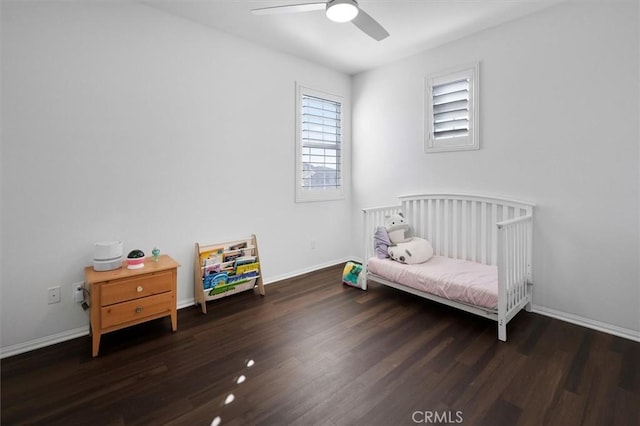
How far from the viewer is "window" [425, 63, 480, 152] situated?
115 inches

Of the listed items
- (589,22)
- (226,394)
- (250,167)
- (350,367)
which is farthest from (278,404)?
(589,22)

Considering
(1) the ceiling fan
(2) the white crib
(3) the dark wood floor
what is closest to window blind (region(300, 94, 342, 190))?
(2) the white crib

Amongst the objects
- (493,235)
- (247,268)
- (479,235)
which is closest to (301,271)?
(247,268)

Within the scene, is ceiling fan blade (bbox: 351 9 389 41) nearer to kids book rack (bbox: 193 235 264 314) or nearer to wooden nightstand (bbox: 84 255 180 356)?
Answer: kids book rack (bbox: 193 235 264 314)

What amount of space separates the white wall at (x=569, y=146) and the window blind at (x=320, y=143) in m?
1.38

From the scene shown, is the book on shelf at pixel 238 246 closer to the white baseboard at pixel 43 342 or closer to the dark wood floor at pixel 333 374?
the dark wood floor at pixel 333 374

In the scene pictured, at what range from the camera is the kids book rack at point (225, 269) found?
2672mm

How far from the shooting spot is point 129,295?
6.85 ft

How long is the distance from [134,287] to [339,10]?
231cm

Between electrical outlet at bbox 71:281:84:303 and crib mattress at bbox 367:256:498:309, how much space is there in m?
2.42

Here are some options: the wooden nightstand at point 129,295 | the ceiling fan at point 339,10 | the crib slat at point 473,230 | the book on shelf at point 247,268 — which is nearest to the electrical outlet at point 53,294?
the wooden nightstand at point 129,295

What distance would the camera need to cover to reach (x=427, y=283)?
256cm

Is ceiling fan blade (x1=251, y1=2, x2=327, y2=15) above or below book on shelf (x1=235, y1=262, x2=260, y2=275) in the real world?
above

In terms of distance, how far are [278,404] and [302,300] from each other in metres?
1.33
